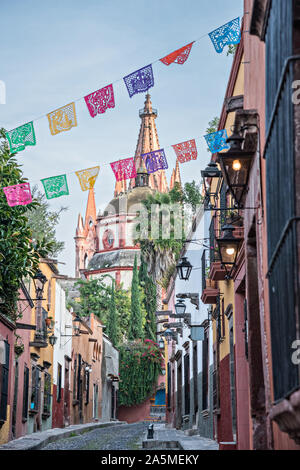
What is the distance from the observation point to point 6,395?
15930 mm

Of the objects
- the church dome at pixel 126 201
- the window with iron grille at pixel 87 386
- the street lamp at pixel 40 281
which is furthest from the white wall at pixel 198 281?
the church dome at pixel 126 201

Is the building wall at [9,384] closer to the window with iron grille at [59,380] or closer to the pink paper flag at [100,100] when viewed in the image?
the pink paper flag at [100,100]

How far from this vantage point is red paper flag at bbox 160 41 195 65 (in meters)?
10.2

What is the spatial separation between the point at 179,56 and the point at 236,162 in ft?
8.79

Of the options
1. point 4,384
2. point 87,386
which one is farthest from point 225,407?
point 87,386

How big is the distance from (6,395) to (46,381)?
7.85 m

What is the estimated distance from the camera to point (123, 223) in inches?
2657

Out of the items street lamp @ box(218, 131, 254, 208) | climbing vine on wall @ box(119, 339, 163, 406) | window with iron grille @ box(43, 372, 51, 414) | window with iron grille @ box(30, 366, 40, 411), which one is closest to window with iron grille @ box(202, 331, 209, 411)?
window with iron grille @ box(30, 366, 40, 411)

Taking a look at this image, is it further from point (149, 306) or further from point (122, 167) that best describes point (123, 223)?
point (122, 167)

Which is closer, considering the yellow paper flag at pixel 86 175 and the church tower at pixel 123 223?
the yellow paper flag at pixel 86 175

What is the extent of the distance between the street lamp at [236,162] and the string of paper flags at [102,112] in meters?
2.37

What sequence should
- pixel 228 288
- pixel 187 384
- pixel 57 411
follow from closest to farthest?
1. pixel 228 288
2. pixel 187 384
3. pixel 57 411

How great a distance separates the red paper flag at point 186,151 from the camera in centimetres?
1209
